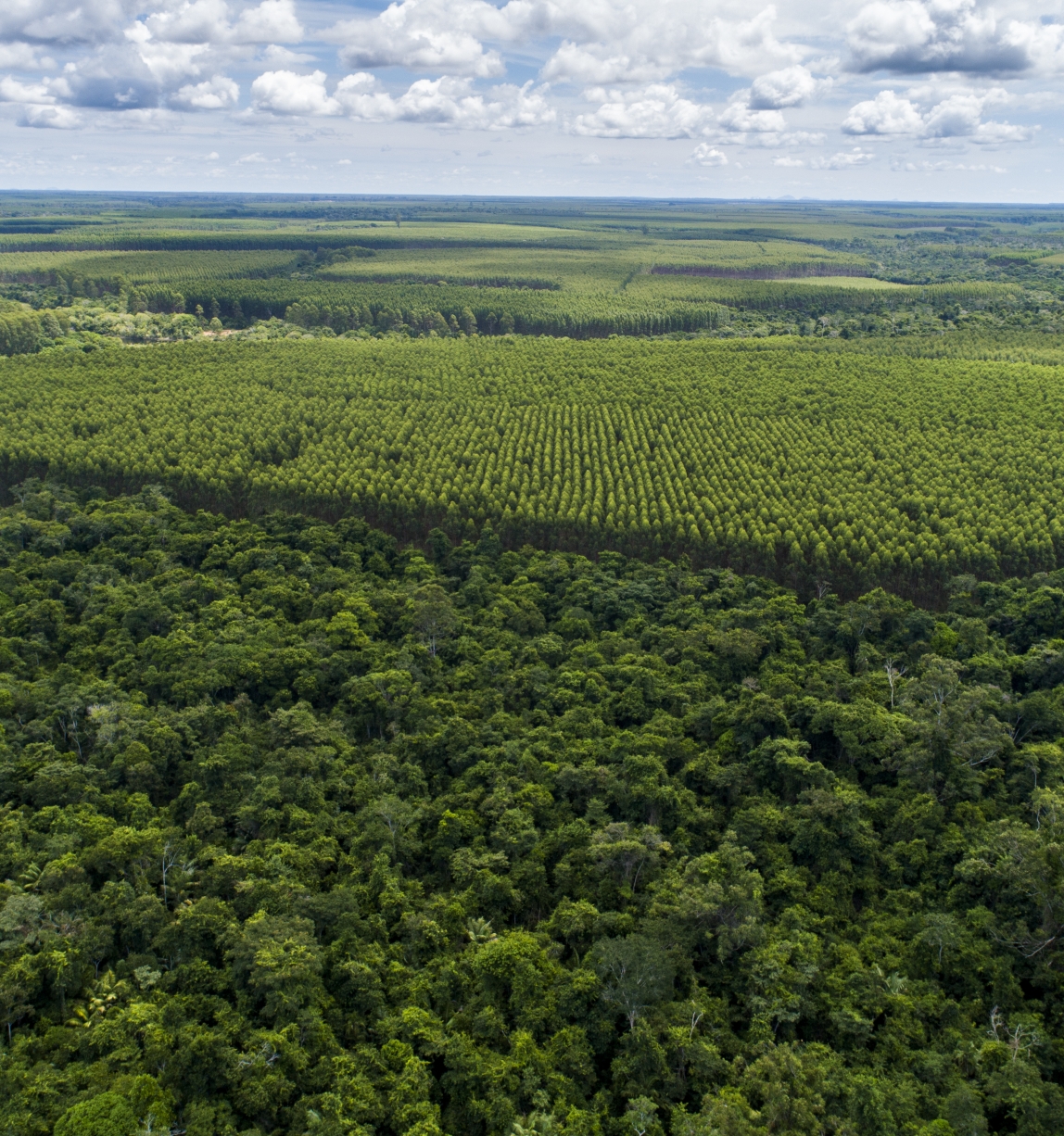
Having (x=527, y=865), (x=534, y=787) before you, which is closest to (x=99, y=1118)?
(x=527, y=865)

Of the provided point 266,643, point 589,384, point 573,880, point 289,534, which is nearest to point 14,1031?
point 573,880

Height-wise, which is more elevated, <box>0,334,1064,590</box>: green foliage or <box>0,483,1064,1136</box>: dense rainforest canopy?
<box>0,334,1064,590</box>: green foliage

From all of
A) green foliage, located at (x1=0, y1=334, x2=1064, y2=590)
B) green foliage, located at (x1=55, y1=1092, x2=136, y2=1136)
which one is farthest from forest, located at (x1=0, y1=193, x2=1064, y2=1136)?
green foliage, located at (x1=0, y1=334, x2=1064, y2=590)

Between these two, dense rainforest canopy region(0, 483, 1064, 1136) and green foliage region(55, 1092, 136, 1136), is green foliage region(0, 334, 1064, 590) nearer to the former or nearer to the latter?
dense rainforest canopy region(0, 483, 1064, 1136)

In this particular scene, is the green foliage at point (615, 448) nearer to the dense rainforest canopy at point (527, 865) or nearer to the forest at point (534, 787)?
the forest at point (534, 787)

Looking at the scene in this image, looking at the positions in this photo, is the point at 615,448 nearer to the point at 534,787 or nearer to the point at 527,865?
the point at 534,787

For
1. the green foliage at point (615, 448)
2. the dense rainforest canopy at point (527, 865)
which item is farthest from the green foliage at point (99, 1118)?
the green foliage at point (615, 448)

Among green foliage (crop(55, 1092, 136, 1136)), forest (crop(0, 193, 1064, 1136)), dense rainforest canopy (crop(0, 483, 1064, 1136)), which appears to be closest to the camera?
green foliage (crop(55, 1092, 136, 1136))
